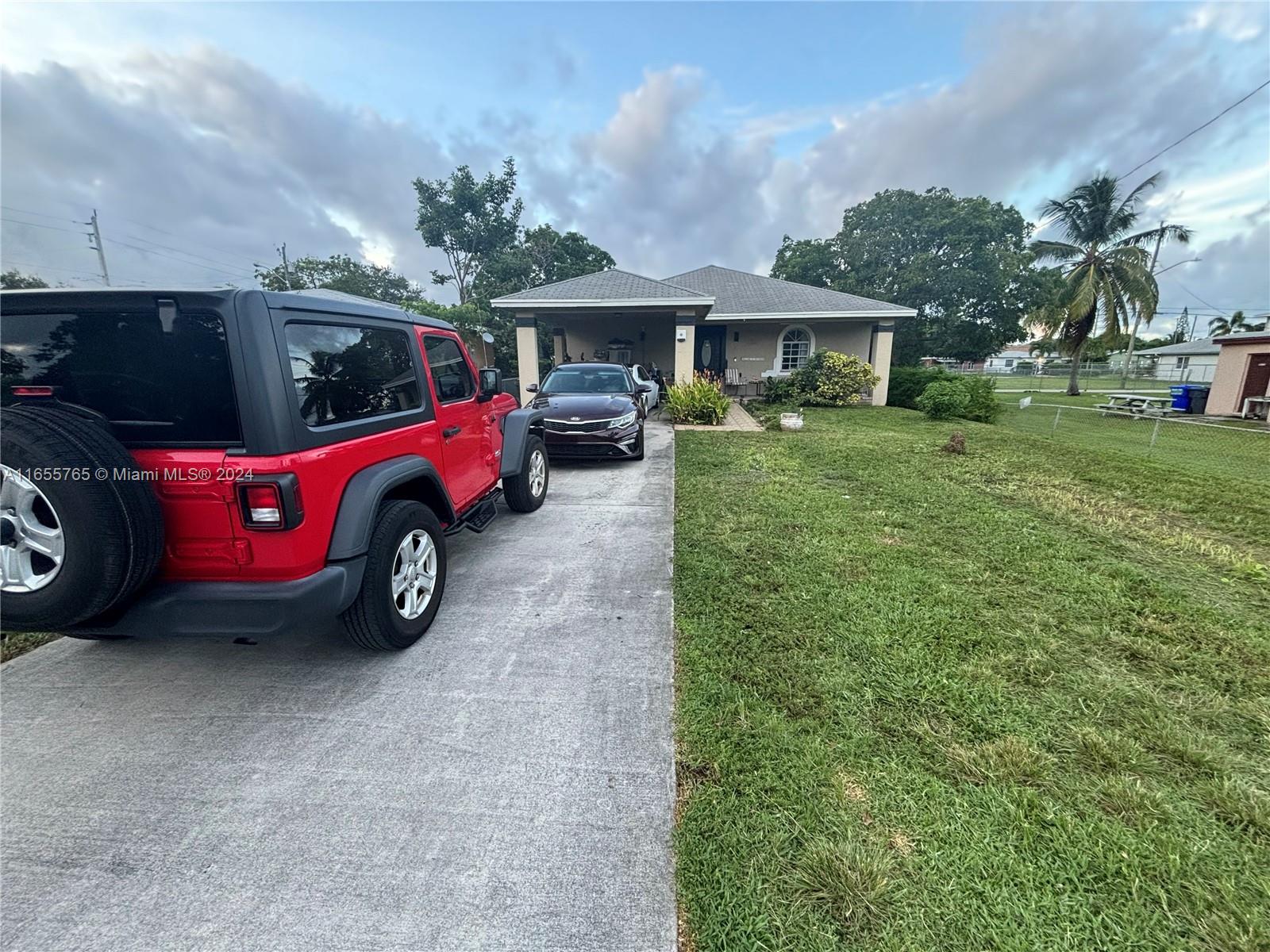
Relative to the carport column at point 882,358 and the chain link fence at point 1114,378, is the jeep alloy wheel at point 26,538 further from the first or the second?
the chain link fence at point 1114,378

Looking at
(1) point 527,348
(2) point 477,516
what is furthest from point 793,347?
(2) point 477,516

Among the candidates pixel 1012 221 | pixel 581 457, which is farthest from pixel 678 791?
pixel 1012 221

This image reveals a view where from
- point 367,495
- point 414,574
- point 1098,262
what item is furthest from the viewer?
point 1098,262

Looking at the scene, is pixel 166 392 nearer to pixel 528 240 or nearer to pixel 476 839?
pixel 476 839

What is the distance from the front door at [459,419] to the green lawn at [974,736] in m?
1.74

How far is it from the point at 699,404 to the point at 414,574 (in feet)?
30.3

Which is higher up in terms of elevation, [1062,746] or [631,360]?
[631,360]

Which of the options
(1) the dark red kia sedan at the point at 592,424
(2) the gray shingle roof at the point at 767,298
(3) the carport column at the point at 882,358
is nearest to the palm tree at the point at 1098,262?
(2) the gray shingle roof at the point at 767,298

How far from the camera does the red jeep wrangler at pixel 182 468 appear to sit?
1849mm

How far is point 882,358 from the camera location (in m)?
15.9

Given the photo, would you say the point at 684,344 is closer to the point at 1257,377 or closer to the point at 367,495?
the point at 367,495

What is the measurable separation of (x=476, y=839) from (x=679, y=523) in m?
3.45

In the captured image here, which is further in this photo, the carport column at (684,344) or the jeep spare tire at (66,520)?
the carport column at (684,344)

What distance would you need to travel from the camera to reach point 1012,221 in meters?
24.5
